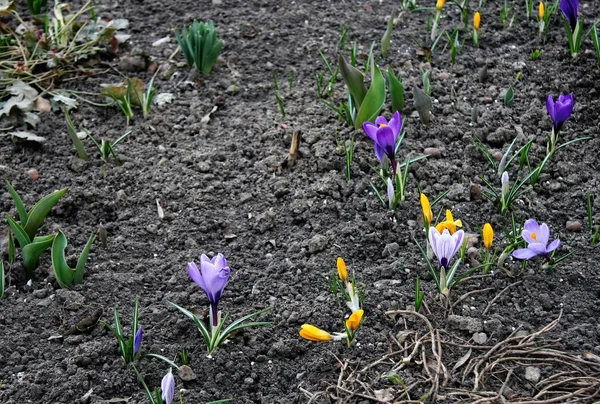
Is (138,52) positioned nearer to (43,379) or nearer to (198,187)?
(198,187)

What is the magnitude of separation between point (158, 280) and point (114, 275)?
146 millimetres

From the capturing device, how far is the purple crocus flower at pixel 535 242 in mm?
2260

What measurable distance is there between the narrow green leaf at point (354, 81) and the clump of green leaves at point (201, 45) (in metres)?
0.68

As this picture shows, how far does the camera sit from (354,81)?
2.93 metres

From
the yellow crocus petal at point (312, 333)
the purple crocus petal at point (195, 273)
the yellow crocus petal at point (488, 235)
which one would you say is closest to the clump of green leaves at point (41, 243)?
the purple crocus petal at point (195, 273)

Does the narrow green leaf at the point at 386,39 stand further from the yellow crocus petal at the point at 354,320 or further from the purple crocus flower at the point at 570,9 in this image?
the yellow crocus petal at the point at 354,320

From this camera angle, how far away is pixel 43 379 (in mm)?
2107

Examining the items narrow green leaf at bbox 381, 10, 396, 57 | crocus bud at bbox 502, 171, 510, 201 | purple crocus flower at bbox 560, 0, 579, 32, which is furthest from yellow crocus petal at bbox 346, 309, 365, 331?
purple crocus flower at bbox 560, 0, 579, 32

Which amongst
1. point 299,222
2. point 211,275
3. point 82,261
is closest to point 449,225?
point 299,222

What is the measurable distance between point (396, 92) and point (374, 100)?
0.53 feet

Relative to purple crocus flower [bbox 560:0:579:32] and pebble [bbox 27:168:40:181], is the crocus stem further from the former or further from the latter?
purple crocus flower [bbox 560:0:579:32]

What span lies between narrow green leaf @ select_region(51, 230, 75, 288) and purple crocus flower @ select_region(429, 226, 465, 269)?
115cm

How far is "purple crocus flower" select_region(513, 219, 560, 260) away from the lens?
7.41 ft

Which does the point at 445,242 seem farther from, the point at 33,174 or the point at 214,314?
the point at 33,174
